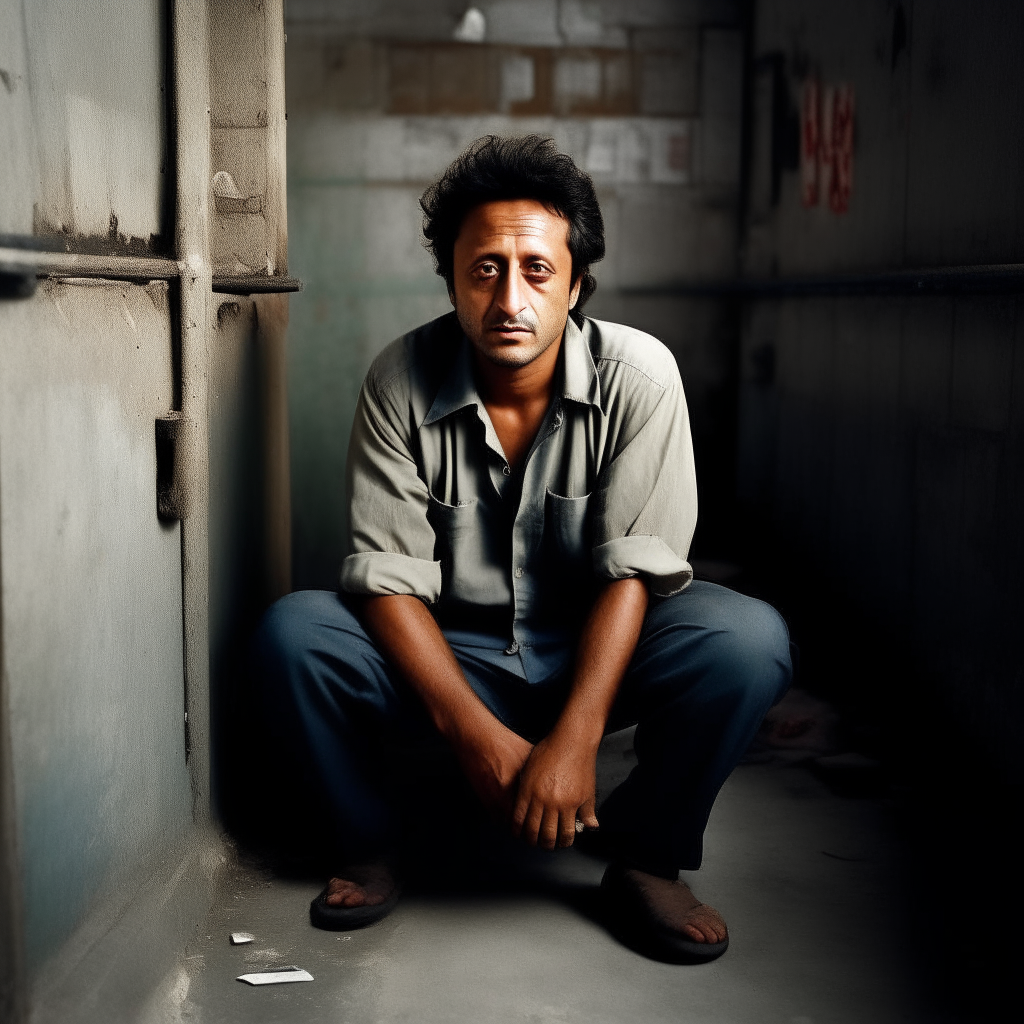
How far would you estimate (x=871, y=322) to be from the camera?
3.45m

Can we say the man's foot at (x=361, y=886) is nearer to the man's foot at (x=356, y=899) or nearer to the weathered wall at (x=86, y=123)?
the man's foot at (x=356, y=899)

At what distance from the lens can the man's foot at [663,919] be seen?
2014 millimetres

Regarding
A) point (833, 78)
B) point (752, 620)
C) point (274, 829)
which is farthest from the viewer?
point (833, 78)

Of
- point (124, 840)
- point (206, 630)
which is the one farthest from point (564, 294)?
point (124, 840)

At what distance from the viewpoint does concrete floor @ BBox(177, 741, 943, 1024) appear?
6.15 ft

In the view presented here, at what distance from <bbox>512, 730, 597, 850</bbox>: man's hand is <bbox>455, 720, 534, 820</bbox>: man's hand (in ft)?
0.07

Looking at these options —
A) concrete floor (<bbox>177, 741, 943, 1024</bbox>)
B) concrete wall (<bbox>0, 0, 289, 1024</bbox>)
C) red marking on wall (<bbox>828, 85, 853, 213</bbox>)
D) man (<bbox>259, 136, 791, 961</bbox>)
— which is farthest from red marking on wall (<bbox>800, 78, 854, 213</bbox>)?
concrete floor (<bbox>177, 741, 943, 1024</bbox>)

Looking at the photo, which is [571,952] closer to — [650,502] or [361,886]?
[361,886]

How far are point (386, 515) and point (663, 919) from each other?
0.87m

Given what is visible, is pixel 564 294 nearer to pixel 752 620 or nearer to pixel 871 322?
pixel 752 620

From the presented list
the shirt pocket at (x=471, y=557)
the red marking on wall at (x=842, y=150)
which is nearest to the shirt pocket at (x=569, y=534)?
the shirt pocket at (x=471, y=557)

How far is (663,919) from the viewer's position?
6.68 ft

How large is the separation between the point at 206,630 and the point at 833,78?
9.26 ft

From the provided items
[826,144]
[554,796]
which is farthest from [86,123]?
[826,144]
